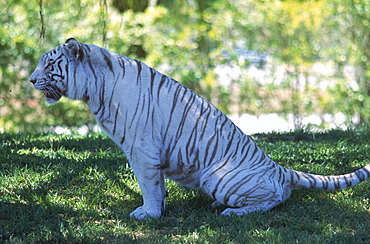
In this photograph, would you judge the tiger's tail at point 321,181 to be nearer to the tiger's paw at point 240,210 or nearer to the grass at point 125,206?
the grass at point 125,206

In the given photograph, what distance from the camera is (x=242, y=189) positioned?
415 cm

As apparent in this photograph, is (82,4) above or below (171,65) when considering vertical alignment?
above

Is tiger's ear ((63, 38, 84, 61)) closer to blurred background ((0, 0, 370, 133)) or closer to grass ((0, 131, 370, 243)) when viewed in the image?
grass ((0, 131, 370, 243))

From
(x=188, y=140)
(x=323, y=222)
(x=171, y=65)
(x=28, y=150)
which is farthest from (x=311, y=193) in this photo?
(x=171, y=65)

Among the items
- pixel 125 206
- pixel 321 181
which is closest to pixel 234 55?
pixel 321 181

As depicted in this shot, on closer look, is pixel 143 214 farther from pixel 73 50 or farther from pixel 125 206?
pixel 73 50

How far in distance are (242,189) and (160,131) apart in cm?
89

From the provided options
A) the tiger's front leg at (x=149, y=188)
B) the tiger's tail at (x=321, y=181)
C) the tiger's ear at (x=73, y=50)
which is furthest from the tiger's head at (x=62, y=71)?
the tiger's tail at (x=321, y=181)

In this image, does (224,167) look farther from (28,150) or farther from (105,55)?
(28,150)

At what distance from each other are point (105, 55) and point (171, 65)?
677 cm

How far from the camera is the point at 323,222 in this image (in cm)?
395

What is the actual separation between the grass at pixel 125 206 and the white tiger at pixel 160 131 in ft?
0.79

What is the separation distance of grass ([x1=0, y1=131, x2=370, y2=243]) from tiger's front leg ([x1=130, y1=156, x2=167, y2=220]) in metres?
0.10

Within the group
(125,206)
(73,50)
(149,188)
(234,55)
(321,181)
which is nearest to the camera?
(73,50)
